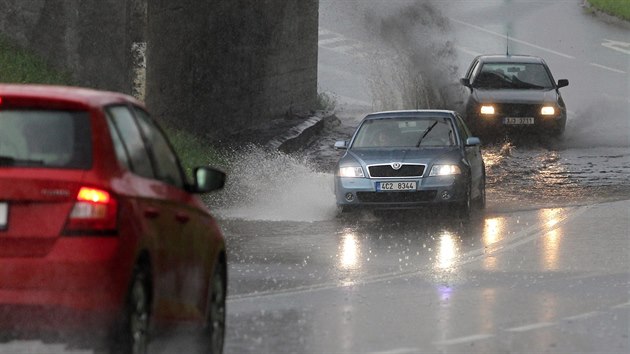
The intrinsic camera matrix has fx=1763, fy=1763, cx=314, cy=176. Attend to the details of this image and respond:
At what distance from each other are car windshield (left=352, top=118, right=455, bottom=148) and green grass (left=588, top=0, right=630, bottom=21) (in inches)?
1188

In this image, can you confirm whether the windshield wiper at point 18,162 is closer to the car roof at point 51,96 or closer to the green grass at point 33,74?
the car roof at point 51,96

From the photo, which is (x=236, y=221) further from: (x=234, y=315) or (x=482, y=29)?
(x=482, y=29)

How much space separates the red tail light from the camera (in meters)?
8.20

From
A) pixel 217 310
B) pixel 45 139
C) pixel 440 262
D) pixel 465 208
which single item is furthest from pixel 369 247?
pixel 45 139

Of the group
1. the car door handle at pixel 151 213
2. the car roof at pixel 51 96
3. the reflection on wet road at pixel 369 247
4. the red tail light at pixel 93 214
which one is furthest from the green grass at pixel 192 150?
the red tail light at pixel 93 214

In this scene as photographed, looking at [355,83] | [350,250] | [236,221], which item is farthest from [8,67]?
[355,83]

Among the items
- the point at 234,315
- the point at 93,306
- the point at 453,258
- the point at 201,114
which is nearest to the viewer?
the point at 93,306

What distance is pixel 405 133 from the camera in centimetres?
2209

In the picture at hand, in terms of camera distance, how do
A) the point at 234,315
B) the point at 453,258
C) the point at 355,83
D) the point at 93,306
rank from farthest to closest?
1. the point at 355,83
2. the point at 453,258
3. the point at 234,315
4. the point at 93,306

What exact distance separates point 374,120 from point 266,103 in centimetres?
896

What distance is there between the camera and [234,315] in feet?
40.7

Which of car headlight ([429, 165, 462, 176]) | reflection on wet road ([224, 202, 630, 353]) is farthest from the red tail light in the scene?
car headlight ([429, 165, 462, 176])

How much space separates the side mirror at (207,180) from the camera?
9688mm

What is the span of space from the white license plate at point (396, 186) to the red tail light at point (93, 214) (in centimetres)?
1257
